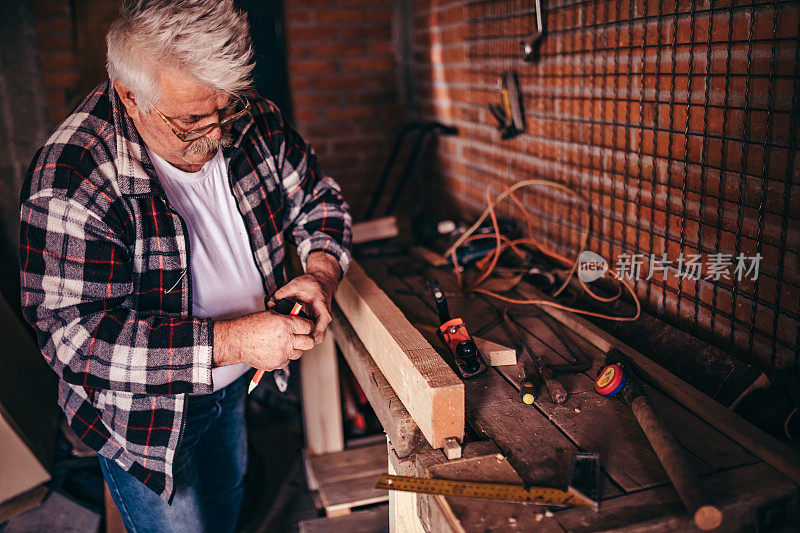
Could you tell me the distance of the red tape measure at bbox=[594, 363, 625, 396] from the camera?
1148 millimetres

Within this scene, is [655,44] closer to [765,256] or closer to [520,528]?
[765,256]

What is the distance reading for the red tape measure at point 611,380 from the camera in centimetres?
115

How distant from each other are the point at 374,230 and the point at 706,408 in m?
1.40

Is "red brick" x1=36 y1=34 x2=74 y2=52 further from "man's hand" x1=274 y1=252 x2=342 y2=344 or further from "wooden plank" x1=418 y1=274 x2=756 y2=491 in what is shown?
"wooden plank" x1=418 y1=274 x2=756 y2=491

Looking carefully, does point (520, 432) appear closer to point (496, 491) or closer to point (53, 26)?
point (496, 491)

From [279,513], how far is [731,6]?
2218 mm

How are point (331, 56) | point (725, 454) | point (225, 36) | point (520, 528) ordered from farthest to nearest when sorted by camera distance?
point (331, 56)
point (225, 36)
point (725, 454)
point (520, 528)

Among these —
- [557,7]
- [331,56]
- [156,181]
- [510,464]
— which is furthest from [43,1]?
[510,464]

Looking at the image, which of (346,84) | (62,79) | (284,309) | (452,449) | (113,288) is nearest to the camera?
(452,449)

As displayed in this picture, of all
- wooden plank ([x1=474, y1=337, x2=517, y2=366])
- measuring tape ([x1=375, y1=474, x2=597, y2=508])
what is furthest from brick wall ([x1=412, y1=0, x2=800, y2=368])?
measuring tape ([x1=375, y1=474, x2=597, y2=508])

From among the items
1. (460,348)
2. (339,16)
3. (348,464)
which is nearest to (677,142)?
(460,348)

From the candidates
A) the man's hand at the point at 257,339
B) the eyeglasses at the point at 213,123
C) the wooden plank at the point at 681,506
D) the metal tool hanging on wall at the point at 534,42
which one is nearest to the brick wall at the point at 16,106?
the eyeglasses at the point at 213,123

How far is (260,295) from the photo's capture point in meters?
1.42

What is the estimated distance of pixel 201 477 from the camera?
1637 mm
